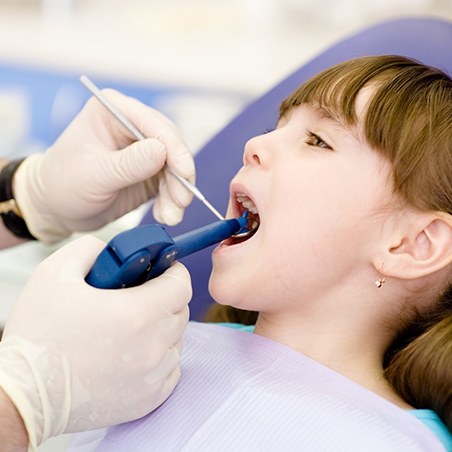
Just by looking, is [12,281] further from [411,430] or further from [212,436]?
[411,430]

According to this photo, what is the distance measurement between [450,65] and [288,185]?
57 cm

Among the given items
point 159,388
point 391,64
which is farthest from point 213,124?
point 159,388

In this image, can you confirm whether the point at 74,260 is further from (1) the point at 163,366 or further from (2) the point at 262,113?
(2) the point at 262,113

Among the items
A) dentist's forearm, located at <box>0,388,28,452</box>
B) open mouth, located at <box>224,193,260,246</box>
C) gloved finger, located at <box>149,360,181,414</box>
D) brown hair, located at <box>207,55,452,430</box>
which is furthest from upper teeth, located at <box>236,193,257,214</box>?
dentist's forearm, located at <box>0,388,28,452</box>

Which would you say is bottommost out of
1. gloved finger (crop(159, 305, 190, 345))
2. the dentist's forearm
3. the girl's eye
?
the dentist's forearm

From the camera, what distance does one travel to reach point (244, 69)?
111 inches

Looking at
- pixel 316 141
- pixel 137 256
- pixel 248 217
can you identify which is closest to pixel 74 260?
pixel 137 256

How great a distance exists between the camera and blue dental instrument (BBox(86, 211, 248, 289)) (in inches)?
41.1

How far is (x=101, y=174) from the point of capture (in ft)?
5.01

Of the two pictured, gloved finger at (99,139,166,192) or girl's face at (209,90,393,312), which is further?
gloved finger at (99,139,166,192)

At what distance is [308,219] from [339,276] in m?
0.11

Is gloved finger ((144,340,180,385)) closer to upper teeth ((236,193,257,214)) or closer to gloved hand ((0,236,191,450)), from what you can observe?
gloved hand ((0,236,191,450))

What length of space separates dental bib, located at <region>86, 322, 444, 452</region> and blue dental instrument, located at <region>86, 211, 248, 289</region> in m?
0.22

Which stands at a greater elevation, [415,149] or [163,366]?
[415,149]
